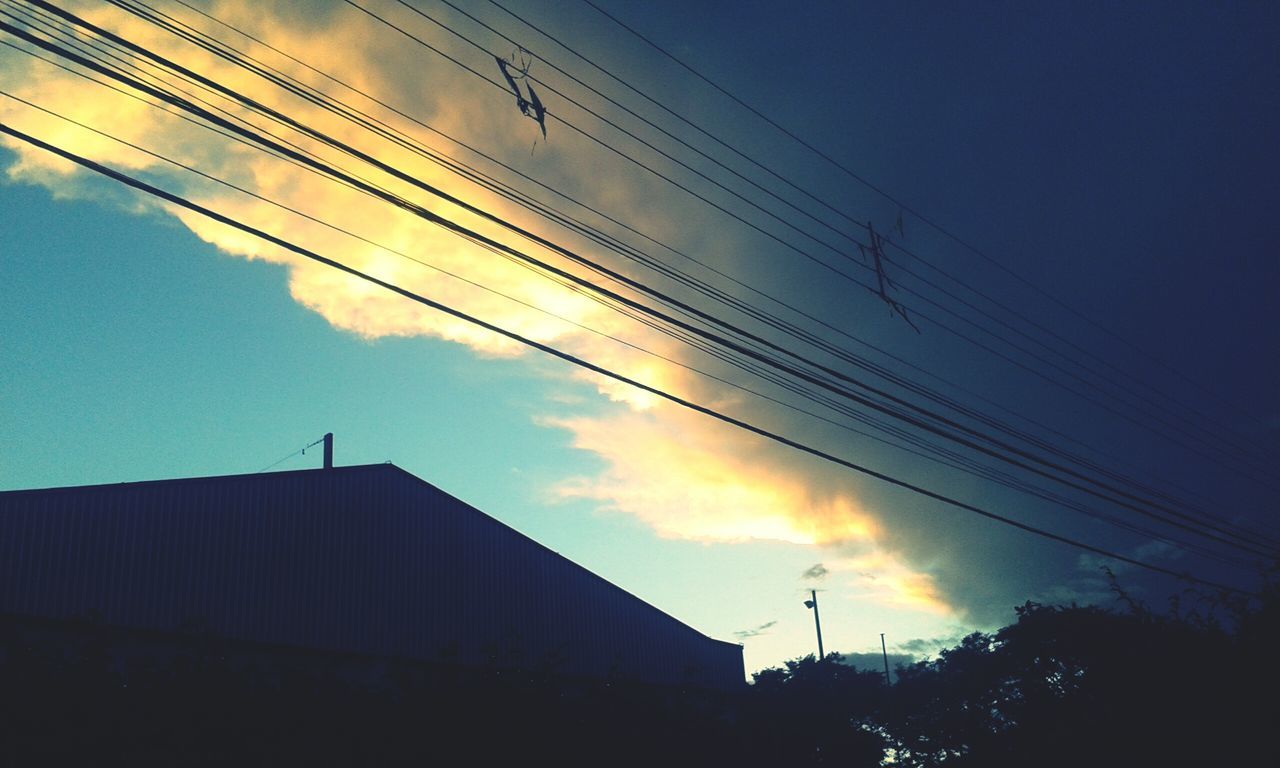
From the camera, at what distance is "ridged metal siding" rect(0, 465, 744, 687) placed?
67.9 ft

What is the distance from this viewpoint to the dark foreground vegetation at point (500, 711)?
16359mm

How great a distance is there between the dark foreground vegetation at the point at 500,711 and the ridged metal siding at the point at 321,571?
0.83m

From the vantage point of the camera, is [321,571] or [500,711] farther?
[321,571]

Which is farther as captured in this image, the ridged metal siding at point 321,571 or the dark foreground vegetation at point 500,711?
the ridged metal siding at point 321,571

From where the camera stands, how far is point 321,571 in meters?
24.5

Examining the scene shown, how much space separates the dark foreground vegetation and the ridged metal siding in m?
0.83

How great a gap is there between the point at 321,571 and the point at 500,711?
7.37 meters

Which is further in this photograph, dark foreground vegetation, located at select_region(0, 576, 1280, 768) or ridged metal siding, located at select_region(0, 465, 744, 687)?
ridged metal siding, located at select_region(0, 465, 744, 687)

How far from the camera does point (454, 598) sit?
27062 millimetres

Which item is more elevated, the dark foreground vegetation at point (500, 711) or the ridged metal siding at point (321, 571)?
the ridged metal siding at point (321, 571)

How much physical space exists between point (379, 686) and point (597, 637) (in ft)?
30.0

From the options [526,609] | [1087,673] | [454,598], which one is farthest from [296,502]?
[1087,673]

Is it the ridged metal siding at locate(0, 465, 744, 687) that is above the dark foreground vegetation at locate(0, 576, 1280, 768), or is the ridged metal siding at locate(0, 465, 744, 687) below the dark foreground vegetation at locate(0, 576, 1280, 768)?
above

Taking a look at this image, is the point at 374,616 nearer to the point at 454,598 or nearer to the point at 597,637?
the point at 454,598
